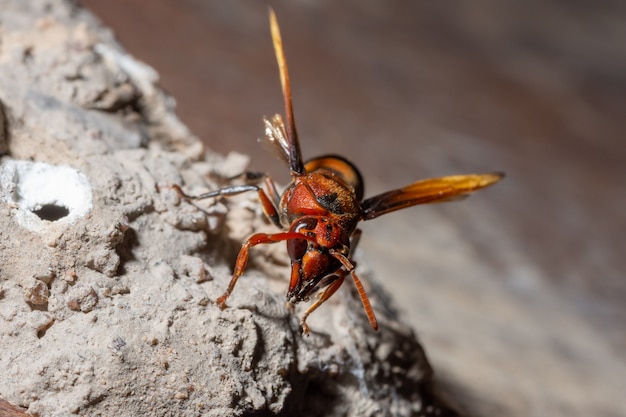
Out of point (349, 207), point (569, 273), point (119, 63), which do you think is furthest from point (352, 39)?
point (349, 207)

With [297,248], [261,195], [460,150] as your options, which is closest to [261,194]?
[261,195]

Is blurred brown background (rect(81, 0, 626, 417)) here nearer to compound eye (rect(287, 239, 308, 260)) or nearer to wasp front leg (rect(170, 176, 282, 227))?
wasp front leg (rect(170, 176, 282, 227))

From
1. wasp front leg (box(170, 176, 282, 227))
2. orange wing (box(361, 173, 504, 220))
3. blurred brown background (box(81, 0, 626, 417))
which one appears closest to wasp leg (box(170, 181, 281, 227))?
wasp front leg (box(170, 176, 282, 227))

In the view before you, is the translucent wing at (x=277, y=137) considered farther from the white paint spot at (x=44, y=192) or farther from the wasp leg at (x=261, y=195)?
the white paint spot at (x=44, y=192)

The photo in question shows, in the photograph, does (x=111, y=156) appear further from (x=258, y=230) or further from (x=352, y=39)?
(x=352, y=39)

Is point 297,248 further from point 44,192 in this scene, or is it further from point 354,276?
point 44,192

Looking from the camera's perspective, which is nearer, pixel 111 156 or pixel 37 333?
pixel 37 333
